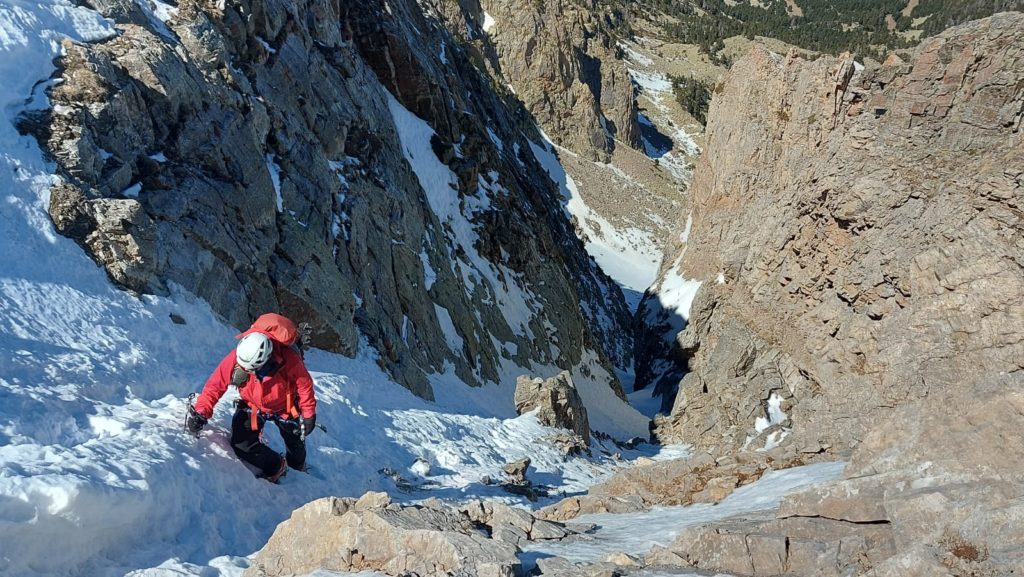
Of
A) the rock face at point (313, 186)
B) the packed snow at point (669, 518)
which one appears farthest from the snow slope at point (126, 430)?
the packed snow at point (669, 518)

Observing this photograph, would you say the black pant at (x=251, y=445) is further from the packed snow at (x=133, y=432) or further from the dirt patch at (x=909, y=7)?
the dirt patch at (x=909, y=7)

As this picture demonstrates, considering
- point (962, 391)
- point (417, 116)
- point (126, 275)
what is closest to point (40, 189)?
point (126, 275)

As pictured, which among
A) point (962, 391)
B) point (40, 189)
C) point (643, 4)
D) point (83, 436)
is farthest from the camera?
point (643, 4)

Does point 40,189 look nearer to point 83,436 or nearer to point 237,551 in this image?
point 83,436

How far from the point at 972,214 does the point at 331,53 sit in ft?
Answer: 76.5

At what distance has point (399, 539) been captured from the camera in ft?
21.6

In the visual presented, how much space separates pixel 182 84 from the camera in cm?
1733

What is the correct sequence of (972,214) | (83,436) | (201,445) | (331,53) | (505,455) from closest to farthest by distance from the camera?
(83,436) → (201,445) → (505,455) → (972,214) → (331,53)

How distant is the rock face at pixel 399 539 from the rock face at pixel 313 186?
8.52 metres

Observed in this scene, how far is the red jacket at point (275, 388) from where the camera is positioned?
9.65 meters

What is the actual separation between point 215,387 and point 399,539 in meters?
4.46

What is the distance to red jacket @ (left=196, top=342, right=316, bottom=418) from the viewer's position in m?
9.65

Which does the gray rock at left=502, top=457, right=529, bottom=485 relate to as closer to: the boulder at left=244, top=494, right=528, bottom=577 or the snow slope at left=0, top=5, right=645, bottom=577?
the snow slope at left=0, top=5, right=645, bottom=577

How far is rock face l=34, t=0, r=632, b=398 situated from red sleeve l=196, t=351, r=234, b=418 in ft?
16.6
